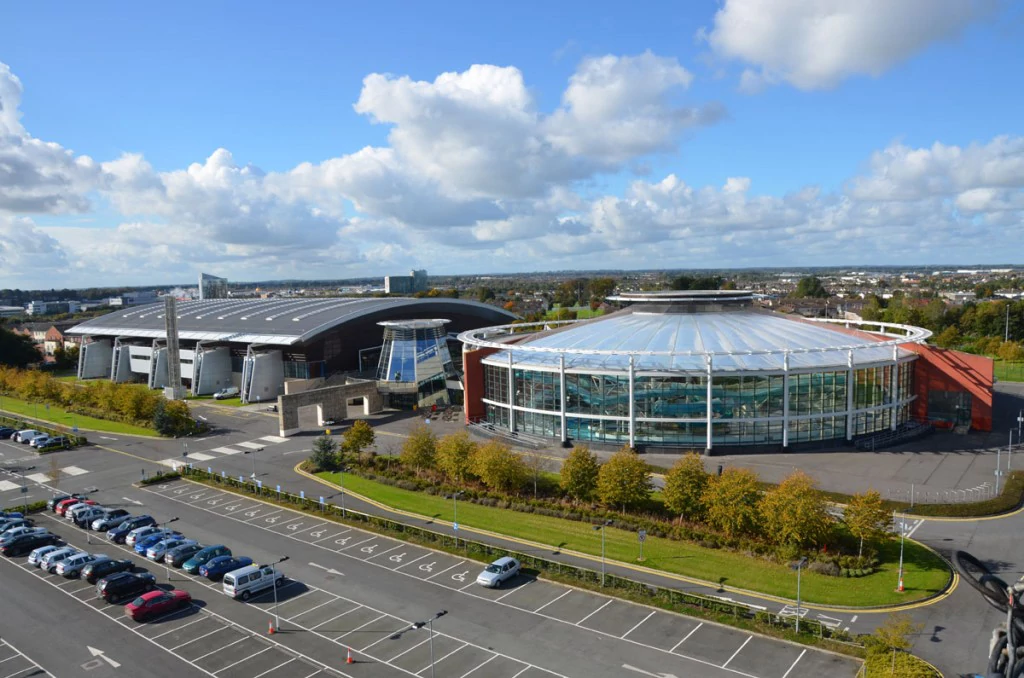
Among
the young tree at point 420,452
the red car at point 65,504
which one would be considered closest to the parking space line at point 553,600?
the young tree at point 420,452

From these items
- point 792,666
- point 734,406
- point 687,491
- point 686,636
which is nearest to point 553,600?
point 686,636

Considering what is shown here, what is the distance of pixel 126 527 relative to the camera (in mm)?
40344

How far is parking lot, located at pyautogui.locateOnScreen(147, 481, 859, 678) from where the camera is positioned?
83.9 feet

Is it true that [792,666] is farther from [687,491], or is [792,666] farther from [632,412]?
[632,412]

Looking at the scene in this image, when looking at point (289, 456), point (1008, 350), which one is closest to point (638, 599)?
point (289, 456)

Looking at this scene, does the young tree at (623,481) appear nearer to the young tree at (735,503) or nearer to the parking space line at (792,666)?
the young tree at (735,503)

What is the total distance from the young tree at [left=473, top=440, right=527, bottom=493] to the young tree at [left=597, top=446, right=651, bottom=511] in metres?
6.02

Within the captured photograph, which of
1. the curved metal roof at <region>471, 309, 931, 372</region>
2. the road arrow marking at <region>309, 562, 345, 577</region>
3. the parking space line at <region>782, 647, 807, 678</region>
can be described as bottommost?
the road arrow marking at <region>309, 562, 345, 577</region>

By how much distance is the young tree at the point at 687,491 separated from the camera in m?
38.3

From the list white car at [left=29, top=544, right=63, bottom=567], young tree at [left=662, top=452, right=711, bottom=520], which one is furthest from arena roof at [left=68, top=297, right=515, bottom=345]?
young tree at [left=662, top=452, right=711, bottom=520]

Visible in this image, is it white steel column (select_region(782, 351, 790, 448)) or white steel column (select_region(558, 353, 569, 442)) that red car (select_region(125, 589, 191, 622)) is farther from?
white steel column (select_region(782, 351, 790, 448))

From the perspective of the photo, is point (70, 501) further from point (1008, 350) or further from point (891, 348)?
point (1008, 350)

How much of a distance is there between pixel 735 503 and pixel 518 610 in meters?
13.2

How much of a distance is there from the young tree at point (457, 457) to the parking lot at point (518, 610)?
9.29 m
